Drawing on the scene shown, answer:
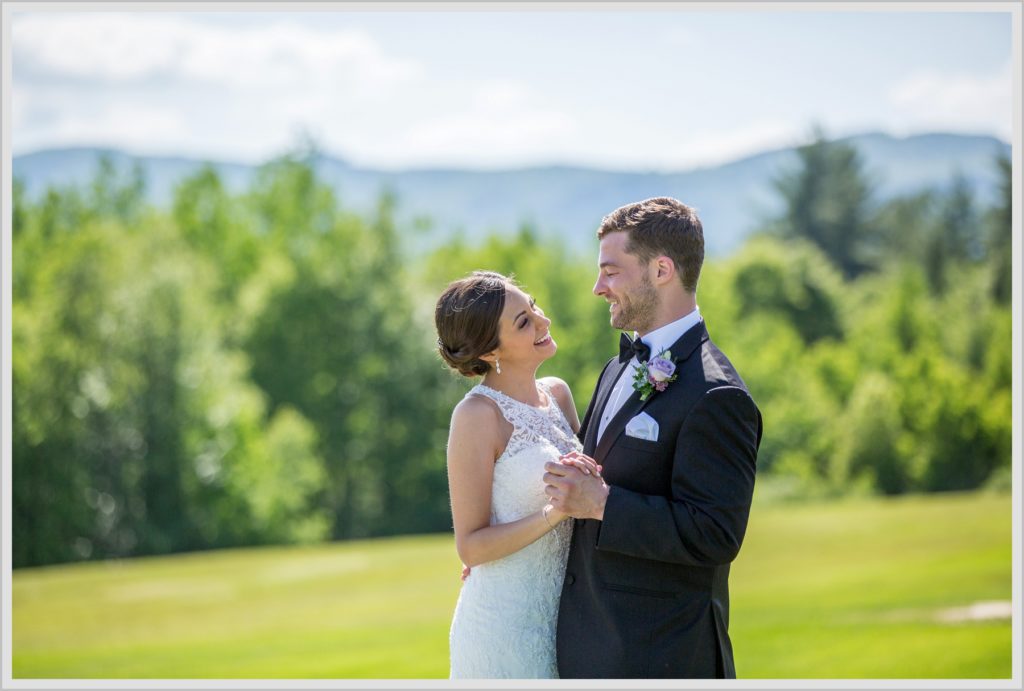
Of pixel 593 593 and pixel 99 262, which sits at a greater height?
pixel 99 262

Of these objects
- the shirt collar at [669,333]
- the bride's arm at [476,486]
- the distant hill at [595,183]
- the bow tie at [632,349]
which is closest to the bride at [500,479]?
the bride's arm at [476,486]

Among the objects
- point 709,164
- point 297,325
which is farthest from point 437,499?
point 709,164

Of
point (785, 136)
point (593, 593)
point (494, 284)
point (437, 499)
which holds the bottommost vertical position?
point (437, 499)

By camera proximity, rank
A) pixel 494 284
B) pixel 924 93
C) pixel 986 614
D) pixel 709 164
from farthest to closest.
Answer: pixel 709 164 < pixel 924 93 < pixel 986 614 < pixel 494 284

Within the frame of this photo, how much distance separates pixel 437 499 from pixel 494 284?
40478 millimetres

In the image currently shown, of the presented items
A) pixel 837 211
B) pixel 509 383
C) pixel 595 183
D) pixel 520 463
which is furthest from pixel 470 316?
pixel 595 183

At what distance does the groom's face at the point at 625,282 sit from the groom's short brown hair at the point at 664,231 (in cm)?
3

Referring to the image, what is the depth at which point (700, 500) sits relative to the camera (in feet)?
13.5

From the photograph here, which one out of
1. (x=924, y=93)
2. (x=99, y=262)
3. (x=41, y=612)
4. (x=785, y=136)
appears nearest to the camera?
(x=41, y=612)

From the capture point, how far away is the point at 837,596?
19.0 meters

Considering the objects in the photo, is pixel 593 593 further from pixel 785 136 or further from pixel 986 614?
pixel 785 136

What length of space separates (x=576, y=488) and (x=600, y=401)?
645mm

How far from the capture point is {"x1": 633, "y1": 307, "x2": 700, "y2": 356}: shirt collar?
14.8 feet

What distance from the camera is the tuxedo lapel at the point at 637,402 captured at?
4402mm
